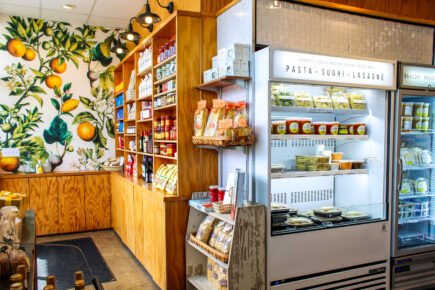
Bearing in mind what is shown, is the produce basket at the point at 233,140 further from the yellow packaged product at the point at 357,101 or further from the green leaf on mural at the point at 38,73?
the green leaf on mural at the point at 38,73

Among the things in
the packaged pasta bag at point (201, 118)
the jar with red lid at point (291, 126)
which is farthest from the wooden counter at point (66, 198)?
the jar with red lid at point (291, 126)

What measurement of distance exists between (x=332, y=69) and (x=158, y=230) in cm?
221

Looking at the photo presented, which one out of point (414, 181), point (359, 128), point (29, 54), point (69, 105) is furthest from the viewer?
point (69, 105)

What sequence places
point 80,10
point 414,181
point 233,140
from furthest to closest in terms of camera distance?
point 80,10
point 414,181
point 233,140

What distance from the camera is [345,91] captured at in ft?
10.6

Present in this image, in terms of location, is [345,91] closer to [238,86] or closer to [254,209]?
[238,86]

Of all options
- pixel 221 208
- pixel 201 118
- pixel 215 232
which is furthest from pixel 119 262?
pixel 201 118

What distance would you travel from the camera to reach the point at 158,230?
11.5ft

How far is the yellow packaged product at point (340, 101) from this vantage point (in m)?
3.08

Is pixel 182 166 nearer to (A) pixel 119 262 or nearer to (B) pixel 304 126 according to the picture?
(B) pixel 304 126

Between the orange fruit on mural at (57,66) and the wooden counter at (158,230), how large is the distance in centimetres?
260

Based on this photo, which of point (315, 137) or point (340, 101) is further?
point (340, 101)

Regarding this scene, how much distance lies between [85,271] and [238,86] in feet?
8.83

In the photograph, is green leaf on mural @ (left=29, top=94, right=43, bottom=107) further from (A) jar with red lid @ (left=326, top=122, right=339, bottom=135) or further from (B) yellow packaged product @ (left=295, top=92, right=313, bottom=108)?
(A) jar with red lid @ (left=326, top=122, right=339, bottom=135)
